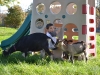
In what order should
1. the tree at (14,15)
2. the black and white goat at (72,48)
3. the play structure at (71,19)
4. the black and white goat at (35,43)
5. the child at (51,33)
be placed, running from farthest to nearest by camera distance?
the tree at (14,15) → the play structure at (71,19) → the child at (51,33) → the black and white goat at (35,43) → the black and white goat at (72,48)

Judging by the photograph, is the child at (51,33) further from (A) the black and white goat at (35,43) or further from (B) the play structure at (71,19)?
(B) the play structure at (71,19)

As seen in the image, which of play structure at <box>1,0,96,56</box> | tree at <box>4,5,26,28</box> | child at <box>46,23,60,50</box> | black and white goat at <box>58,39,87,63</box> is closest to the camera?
black and white goat at <box>58,39,87,63</box>

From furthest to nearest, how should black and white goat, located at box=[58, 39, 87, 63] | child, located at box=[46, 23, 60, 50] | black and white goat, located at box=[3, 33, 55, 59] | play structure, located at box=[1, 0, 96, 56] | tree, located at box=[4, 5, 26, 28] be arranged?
tree, located at box=[4, 5, 26, 28] < play structure, located at box=[1, 0, 96, 56] < child, located at box=[46, 23, 60, 50] < black and white goat, located at box=[3, 33, 55, 59] < black and white goat, located at box=[58, 39, 87, 63]

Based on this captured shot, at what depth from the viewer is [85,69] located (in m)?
4.93

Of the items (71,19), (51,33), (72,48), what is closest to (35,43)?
(51,33)

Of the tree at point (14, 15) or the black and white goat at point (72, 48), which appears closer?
the black and white goat at point (72, 48)

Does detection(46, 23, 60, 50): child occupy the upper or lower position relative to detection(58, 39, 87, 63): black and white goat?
upper

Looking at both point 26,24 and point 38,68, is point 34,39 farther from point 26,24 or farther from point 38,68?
point 26,24

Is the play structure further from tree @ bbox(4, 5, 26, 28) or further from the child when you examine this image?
tree @ bbox(4, 5, 26, 28)

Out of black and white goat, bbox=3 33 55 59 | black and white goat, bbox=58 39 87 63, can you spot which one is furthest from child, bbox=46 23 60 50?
black and white goat, bbox=58 39 87 63

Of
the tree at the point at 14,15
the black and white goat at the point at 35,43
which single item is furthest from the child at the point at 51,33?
the tree at the point at 14,15

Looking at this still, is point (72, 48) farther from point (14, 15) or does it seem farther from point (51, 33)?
point (14, 15)

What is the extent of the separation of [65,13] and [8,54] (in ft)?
6.24

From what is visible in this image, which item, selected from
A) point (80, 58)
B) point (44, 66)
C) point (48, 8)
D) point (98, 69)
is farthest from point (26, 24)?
point (98, 69)
